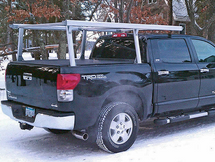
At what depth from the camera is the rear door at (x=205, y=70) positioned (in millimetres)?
6023

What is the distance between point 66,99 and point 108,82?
734mm

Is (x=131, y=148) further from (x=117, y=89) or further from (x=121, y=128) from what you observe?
(x=117, y=89)

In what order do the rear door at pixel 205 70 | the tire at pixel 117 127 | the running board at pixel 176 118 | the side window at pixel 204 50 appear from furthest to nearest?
the side window at pixel 204 50
the rear door at pixel 205 70
the running board at pixel 176 118
the tire at pixel 117 127

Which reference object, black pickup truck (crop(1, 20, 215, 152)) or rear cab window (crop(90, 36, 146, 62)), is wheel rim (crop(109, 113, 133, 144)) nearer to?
black pickup truck (crop(1, 20, 215, 152))

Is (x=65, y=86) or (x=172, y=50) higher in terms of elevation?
(x=172, y=50)

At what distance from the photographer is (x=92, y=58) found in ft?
21.5

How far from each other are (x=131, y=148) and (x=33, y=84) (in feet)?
6.28

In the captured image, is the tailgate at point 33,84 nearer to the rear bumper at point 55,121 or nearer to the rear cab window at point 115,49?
the rear bumper at point 55,121

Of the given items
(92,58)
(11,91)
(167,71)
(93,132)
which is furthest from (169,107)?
(11,91)

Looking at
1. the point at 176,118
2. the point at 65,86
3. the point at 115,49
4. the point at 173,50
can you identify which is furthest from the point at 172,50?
the point at 65,86

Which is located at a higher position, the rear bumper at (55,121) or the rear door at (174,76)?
the rear door at (174,76)

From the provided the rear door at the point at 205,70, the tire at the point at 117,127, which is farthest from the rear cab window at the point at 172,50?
the tire at the point at 117,127

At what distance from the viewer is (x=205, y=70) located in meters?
6.05

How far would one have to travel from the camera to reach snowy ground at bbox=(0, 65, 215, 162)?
4.59m
